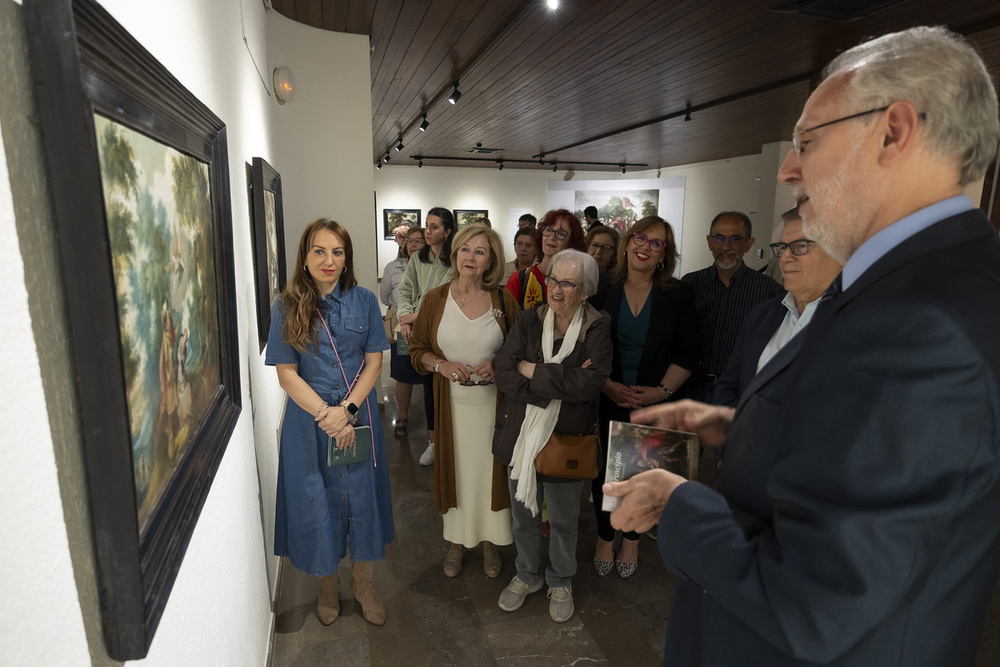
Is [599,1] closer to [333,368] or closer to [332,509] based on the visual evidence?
[333,368]

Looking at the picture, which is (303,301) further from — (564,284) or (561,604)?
(561,604)

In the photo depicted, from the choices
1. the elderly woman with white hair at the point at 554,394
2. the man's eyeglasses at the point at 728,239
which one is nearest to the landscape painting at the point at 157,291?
the elderly woman with white hair at the point at 554,394

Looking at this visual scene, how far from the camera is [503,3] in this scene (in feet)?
13.2

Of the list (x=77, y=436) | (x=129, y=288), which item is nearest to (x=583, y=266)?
(x=129, y=288)

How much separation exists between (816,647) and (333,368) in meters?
2.01

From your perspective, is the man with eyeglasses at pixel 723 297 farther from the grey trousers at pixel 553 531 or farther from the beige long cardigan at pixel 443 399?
the beige long cardigan at pixel 443 399

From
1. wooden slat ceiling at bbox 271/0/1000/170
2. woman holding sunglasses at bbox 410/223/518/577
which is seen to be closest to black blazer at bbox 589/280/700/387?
woman holding sunglasses at bbox 410/223/518/577

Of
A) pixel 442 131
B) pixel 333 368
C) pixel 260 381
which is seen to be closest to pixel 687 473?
pixel 333 368

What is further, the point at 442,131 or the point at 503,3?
the point at 442,131

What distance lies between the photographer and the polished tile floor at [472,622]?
8.29 ft

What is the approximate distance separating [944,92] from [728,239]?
239 centimetres

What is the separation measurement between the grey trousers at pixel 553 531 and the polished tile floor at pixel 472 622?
19cm

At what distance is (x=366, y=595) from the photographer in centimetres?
274

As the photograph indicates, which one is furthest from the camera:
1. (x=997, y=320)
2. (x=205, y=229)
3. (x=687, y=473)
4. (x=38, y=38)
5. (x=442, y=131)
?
(x=442, y=131)
